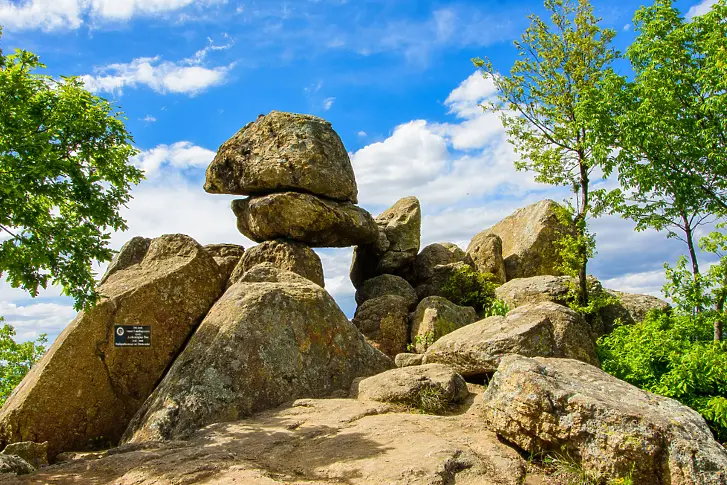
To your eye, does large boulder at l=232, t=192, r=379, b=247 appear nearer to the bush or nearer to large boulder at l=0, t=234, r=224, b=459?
large boulder at l=0, t=234, r=224, b=459

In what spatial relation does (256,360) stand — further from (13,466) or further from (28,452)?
(13,466)

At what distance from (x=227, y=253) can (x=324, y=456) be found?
42.4 ft

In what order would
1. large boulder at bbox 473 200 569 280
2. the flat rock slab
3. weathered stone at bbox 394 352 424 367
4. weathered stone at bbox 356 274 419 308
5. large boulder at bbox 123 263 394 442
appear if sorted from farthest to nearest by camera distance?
1. large boulder at bbox 473 200 569 280
2. weathered stone at bbox 356 274 419 308
3. weathered stone at bbox 394 352 424 367
4. large boulder at bbox 123 263 394 442
5. the flat rock slab

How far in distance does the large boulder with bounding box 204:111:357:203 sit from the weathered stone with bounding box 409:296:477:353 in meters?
5.02

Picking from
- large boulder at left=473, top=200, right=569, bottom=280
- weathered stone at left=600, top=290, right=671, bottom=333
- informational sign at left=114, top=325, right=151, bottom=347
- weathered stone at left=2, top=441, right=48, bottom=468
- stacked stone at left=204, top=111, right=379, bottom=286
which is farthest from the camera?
large boulder at left=473, top=200, right=569, bottom=280

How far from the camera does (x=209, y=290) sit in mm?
15914

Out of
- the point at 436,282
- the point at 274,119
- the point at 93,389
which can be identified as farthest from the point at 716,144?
the point at 93,389

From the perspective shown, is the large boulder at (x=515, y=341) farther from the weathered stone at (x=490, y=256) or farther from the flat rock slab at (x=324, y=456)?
the weathered stone at (x=490, y=256)

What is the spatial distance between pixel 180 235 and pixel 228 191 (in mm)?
5844

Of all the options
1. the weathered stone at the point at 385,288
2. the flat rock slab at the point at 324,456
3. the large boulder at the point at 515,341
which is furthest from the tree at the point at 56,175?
the weathered stone at the point at 385,288

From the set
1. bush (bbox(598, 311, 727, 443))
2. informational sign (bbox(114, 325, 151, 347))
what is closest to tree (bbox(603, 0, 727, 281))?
bush (bbox(598, 311, 727, 443))

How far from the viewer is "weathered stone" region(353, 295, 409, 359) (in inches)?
842

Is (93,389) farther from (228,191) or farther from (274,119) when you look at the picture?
(274,119)

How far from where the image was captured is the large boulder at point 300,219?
20.7 meters
